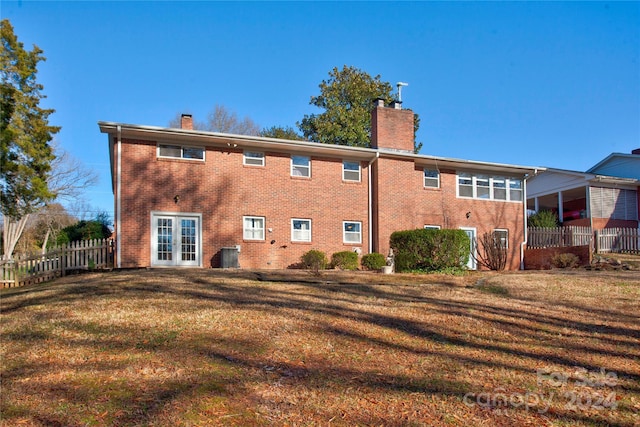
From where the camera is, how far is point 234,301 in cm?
830

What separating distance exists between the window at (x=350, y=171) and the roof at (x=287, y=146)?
0.33 metres

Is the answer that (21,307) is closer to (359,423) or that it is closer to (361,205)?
(359,423)

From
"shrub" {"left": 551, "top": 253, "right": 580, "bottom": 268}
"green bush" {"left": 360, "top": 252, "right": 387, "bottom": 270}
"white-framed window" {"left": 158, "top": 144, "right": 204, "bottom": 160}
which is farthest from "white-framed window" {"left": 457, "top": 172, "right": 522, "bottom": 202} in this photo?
"white-framed window" {"left": 158, "top": 144, "right": 204, "bottom": 160}

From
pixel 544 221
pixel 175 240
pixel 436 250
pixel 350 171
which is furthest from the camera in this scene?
pixel 544 221

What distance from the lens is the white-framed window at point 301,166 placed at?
64.4ft

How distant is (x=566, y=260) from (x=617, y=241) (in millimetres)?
8403

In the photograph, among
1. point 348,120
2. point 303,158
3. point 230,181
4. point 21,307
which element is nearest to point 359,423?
point 21,307

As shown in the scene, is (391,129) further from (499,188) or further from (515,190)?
(515,190)

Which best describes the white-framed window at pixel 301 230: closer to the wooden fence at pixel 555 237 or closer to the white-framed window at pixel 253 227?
the white-framed window at pixel 253 227

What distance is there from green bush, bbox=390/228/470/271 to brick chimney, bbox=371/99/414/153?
248 inches

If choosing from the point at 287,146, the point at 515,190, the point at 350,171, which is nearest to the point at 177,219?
the point at 287,146

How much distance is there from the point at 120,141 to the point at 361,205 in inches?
378

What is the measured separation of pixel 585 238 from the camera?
24234 mm

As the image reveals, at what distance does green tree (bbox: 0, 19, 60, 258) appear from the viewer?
Answer: 1952 cm
